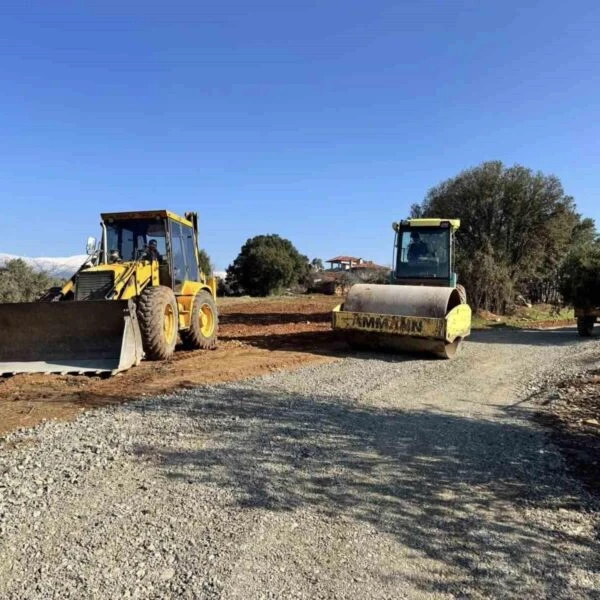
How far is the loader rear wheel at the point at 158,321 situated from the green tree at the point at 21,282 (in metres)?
12.3

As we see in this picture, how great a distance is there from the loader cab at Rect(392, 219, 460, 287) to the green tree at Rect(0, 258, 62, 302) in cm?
1370

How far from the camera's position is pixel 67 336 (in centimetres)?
812

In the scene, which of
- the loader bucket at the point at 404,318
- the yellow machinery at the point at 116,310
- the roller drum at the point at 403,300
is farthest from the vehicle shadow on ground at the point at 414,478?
the roller drum at the point at 403,300

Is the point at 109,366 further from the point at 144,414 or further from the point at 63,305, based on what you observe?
the point at 144,414

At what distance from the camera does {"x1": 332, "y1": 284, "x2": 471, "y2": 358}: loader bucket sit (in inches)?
365

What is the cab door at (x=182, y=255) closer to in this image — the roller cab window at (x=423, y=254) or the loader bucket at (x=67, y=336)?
the loader bucket at (x=67, y=336)

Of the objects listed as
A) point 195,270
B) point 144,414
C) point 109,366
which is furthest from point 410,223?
point 144,414

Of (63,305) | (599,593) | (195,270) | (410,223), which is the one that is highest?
(410,223)

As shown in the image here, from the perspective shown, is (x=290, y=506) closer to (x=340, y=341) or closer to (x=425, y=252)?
(x=340, y=341)

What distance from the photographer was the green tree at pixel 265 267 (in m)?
49.1

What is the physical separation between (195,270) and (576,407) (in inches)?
301

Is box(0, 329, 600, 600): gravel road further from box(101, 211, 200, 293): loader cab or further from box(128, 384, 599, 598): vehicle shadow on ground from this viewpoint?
box(101, 211, 200, 293): loader cab

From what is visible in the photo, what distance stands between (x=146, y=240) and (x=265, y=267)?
3915 centimetres

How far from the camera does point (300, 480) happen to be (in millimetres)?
3869
